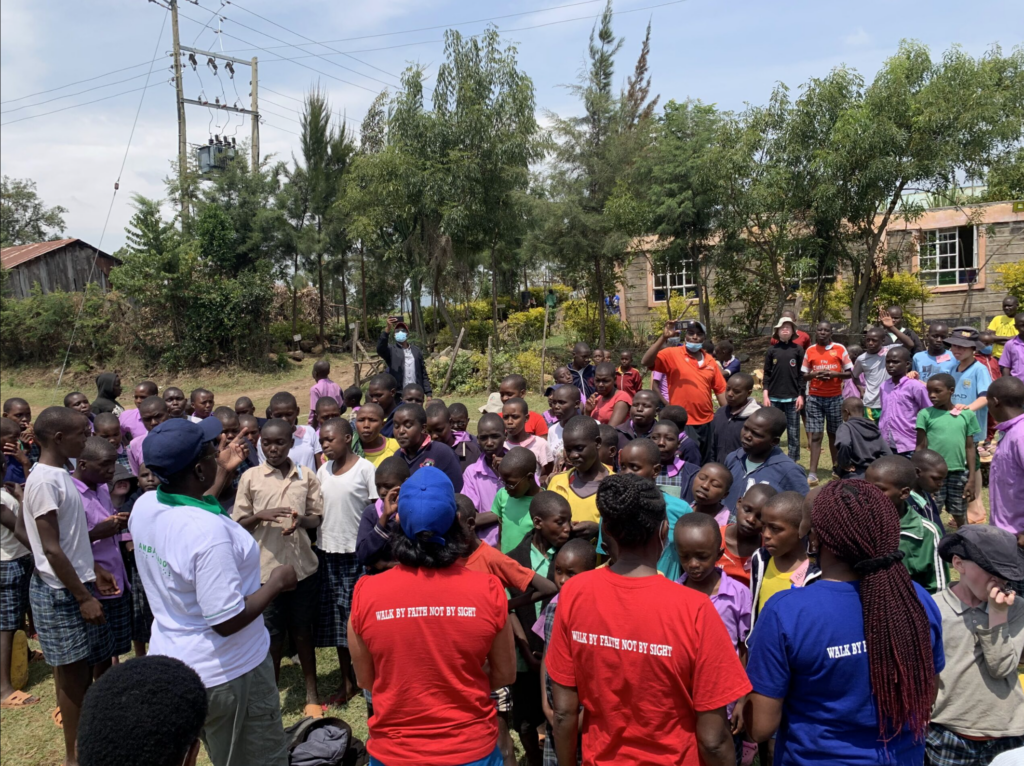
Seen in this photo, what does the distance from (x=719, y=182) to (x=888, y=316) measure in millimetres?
9354

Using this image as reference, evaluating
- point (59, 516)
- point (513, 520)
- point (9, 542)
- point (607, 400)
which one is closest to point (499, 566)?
point (513, 520)

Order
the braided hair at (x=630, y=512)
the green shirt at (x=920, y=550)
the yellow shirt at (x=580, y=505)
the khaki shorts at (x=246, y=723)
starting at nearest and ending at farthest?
1. the braided hair at (x=630, y=512)
2. the khaki shorts at (x=246, y=723)
3. the green shirt at (x=920, y=550)
4. the yellow shirt at (x=580, y=505)

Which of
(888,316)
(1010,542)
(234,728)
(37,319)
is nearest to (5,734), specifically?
(234,728)

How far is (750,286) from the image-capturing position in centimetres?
2002

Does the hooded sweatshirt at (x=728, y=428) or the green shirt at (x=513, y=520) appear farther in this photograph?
the hooded sweatshirt at (x=728, y=428)

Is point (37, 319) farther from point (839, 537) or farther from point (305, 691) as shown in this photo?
point (839, 537)

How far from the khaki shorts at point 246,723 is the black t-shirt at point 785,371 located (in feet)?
22.8

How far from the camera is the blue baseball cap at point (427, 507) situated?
237 centimetres

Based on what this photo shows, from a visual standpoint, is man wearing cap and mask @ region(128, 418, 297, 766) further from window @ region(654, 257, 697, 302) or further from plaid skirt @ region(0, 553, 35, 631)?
window @ region(654, 257, 697, 302)

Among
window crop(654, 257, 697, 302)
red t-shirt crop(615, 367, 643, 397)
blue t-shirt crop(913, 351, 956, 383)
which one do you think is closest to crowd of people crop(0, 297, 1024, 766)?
blue t-shirt crop(913, 351, 956, 383)

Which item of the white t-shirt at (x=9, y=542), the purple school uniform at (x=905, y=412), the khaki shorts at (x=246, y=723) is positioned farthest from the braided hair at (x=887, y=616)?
the white t-shirt at (x=9, y=542)

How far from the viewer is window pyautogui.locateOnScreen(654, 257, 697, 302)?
19.2m

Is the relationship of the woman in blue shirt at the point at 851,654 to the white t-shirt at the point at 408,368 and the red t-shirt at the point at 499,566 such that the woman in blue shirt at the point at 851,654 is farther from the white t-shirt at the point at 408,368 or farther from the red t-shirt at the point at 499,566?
the white t-shirt at the point at 408,368

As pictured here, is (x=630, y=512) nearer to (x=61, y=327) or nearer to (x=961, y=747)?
(x=961, y=747)
